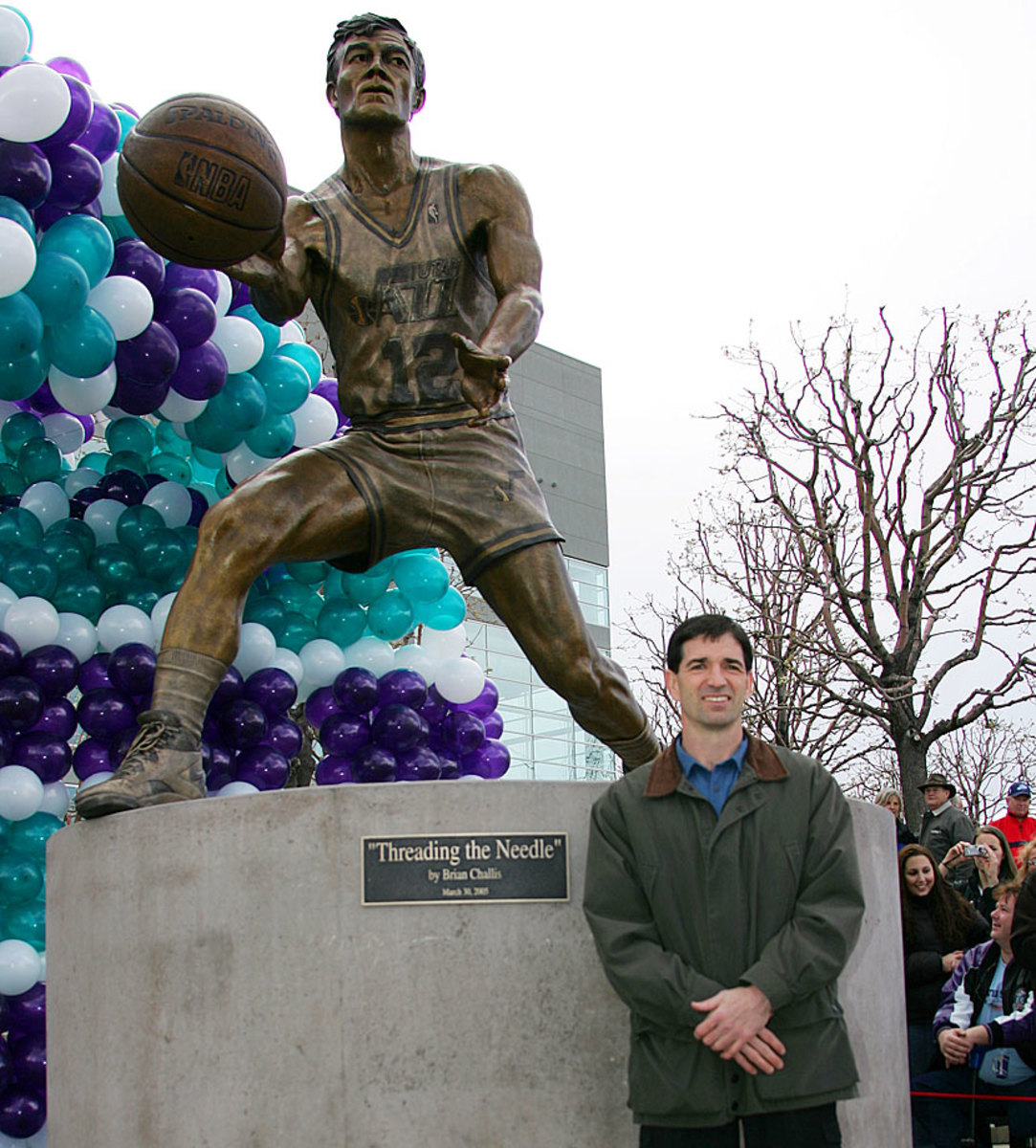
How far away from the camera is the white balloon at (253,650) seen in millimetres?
6656

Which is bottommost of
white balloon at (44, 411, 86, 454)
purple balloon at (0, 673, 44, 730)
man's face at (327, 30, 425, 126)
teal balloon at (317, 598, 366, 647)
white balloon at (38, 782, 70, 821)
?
white balloon at (38, 782, 70, 821)

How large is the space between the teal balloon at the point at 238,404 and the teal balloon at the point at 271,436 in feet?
0.21

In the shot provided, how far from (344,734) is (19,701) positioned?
1.62 meters

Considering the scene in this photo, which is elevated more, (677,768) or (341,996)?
(677,768)

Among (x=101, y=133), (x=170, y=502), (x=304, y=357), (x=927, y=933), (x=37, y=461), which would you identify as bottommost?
(x=927, y=933)

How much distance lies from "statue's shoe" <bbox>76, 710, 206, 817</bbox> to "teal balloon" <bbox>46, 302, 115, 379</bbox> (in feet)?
7.00

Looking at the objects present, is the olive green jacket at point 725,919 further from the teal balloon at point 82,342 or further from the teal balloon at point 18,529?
the teal balloon at point 18,529

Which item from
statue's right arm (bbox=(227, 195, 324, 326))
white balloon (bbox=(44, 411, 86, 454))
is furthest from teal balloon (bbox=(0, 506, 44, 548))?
statue's right arm (bbox=(227, 195, 324, 326))

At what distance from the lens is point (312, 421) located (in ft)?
23.5

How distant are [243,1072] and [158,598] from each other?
10.8 ft

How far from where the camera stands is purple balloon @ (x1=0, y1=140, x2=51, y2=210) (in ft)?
19.2

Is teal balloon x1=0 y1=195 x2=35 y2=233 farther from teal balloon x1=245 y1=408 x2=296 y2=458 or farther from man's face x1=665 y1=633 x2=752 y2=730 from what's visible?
man's face x1=665 y1=633 x2=752 y2=730

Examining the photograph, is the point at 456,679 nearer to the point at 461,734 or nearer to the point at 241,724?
the point at 461,734

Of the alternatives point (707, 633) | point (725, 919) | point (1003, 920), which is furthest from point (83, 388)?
point (1003, 920)
